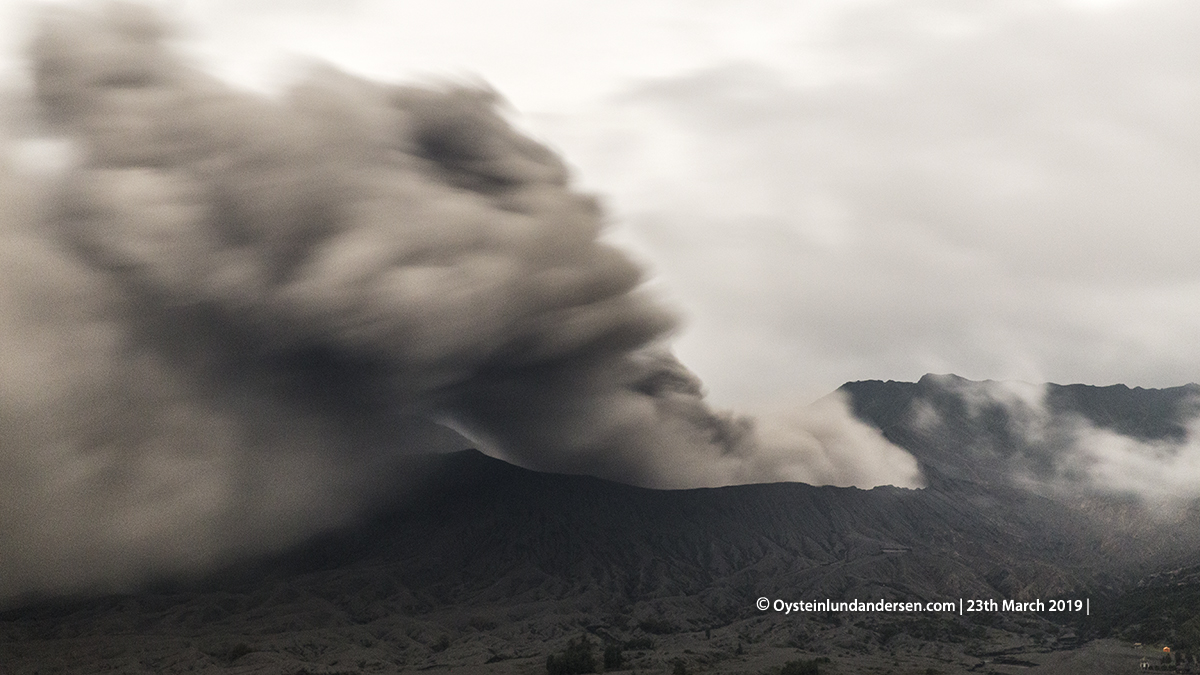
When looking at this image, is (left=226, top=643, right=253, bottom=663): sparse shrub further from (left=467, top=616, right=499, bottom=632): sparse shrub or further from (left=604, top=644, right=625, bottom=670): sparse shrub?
(left=604, top=644, right=625, bottom=670): sparse shrub

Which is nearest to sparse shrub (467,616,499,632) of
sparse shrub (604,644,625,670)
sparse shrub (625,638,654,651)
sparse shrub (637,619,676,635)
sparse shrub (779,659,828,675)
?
sparse shrub (625,638,654,651)

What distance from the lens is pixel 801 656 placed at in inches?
4919

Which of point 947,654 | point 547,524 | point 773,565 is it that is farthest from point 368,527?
point 947,654

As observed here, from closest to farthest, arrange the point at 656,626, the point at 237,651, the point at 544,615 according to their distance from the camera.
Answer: the point at 237,651 < the point at 656,626 < the point at 544,615

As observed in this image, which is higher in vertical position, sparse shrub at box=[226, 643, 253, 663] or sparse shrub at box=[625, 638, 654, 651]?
sparse shrub at box=[226, 643, 253, 663]

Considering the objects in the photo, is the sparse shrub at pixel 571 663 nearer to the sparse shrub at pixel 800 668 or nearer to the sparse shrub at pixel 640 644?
the sparse shrub at pixel 640 644

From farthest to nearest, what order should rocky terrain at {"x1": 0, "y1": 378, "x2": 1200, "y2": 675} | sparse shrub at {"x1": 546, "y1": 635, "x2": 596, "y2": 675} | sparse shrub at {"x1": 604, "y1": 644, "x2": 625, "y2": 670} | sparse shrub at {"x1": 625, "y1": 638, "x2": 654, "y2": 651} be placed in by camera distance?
1. sparse shrub at {"x1": 625, "y1": 638, "x2": 654, "y2": 651}
2. rocky terrain at {"x1": 0, "y1": 378, "x2": 1200, "y2": 675}
3. sparse shrub at {"x1": 604, "y1": 644, "x2": 625, "y2": 670}
4. sparse shrub at {"x1": 546, "y1": 635, "x2": 596, "y2": 675}

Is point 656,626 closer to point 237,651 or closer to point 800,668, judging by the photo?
point 800,668

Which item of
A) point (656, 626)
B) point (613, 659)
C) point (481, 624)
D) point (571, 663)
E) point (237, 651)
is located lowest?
point (656, 626)

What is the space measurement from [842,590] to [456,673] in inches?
3365

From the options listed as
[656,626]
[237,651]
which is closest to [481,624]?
[656,626]

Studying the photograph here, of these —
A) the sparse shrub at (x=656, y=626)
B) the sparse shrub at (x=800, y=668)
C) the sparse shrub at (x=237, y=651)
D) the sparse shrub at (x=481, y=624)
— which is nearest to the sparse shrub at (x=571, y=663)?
the sparse shrub at (x=800, y=668)

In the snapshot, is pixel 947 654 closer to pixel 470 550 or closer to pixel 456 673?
pixel 456 673

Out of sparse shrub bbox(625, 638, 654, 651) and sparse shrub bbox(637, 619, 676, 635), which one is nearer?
sparse shrub bbox(625, 638, 654, 651)
